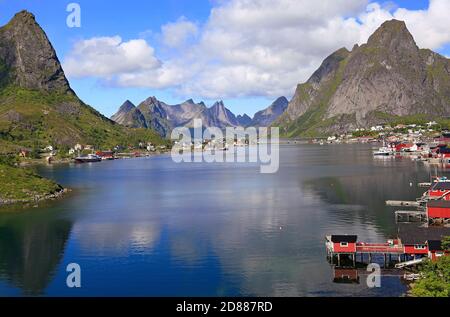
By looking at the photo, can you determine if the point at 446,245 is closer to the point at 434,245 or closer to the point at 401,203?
the point at 434,245

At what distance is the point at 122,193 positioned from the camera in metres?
107

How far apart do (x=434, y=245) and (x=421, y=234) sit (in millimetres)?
3204

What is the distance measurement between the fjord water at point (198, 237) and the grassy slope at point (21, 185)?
18.4ft

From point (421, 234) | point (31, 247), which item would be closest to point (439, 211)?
point (421, 234)

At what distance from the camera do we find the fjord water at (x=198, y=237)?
43.1 metres

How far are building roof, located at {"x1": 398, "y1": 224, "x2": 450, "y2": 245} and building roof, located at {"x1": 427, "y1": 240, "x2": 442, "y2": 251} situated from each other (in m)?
1.10

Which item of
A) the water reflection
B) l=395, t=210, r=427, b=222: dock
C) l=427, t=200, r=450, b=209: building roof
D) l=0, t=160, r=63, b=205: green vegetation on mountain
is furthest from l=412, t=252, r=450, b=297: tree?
l=0, t=160, r=63, b=205: green vegetation on mountain

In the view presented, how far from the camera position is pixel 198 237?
60.9 m

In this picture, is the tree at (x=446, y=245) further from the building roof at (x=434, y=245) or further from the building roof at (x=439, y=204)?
the building roof at (x=439, y=204)

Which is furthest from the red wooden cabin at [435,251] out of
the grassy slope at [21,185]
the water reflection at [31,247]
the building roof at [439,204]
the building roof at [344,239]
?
the grassy slope at [21,185]

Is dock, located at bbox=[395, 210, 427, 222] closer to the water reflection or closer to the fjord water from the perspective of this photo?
the fjord water
